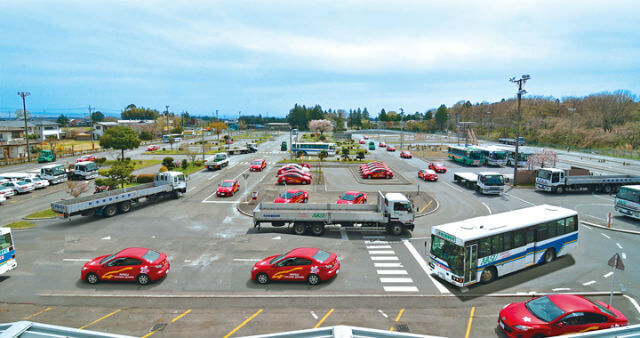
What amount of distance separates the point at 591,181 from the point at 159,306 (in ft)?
128

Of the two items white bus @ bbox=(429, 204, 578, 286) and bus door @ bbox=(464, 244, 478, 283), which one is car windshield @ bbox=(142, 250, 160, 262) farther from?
bus door @ bbox=(464, 244, 478, 283)

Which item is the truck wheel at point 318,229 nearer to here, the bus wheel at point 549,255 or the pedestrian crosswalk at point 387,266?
the pedestrian crosswalk at point 387,266

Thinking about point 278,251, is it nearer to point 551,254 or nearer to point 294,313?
point 294,313

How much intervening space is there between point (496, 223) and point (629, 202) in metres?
16.9

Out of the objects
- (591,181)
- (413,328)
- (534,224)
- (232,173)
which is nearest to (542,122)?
(591,181)

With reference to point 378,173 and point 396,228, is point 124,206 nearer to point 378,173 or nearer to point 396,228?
point 396,228

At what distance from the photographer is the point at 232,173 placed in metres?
47.0

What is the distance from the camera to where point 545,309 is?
439 inches

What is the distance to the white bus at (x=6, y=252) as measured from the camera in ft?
53.1

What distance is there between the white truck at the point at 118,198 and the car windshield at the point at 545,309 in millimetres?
26698

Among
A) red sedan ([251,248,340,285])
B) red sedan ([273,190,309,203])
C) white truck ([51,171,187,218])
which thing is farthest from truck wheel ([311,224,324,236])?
white truck ([51,171,187,218])

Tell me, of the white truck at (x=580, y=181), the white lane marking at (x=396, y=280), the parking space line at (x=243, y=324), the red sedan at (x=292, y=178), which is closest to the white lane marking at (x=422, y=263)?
the white lane marking at (x=396, y=280)

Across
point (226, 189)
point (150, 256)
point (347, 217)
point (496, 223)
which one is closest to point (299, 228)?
point (347, 217)

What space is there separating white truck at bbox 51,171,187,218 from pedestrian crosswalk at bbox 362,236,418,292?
1891cm
